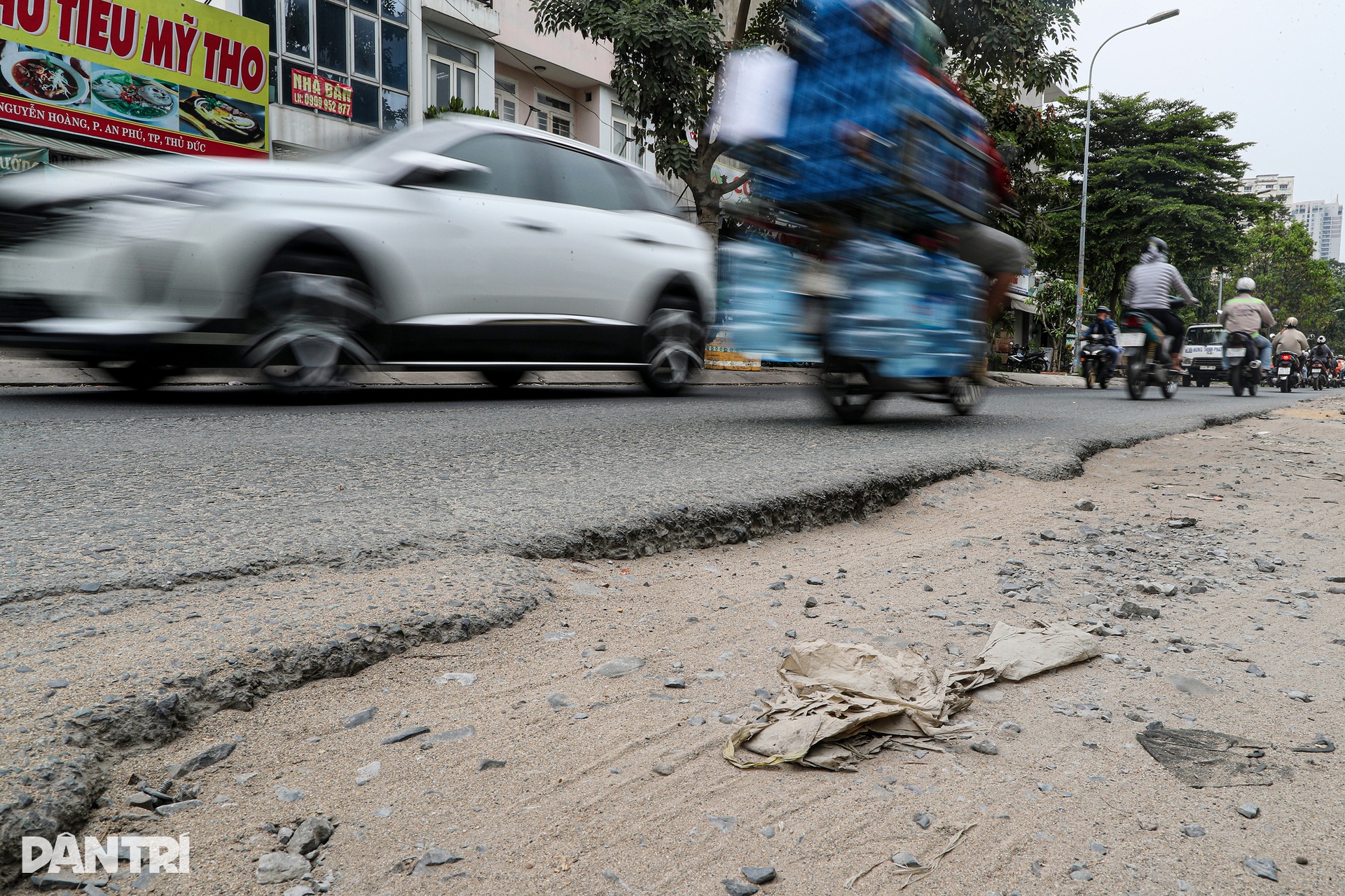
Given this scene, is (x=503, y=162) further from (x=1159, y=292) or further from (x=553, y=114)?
(x=553, y=114)

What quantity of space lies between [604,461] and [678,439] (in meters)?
0.85

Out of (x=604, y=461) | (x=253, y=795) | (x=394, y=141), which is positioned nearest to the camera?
(x=253, y=795)

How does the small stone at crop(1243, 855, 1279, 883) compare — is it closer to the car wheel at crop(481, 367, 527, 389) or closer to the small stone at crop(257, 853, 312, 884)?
the small stone at crop(257, 853, 312, 884)

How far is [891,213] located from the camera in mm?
5055

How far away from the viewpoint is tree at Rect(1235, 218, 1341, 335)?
2189 inches

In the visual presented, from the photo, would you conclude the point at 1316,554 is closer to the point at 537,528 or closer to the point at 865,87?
the point at 537,528

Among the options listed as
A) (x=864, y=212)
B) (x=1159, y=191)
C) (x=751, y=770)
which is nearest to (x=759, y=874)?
(x=751, y=770)

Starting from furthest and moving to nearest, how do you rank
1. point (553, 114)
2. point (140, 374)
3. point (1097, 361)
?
Answer: 1. point (553, 114)
2. point (1097, 361)
3. point (140, 374)

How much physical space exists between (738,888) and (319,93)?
15.8 meters

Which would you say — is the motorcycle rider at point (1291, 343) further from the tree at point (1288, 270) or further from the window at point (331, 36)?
the tree at point (1288, 270)

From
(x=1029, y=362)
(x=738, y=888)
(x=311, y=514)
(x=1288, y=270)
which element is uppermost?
(x=1288, y=270)

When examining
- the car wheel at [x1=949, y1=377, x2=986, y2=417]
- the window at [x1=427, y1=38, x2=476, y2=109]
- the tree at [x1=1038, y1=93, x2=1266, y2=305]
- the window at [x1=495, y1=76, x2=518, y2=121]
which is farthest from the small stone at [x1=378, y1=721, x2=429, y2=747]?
A: the tree at [x1=1038, y1=93, x2=1266, y2=305]

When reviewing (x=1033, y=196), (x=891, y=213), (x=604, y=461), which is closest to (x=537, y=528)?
(x=604, y=461)

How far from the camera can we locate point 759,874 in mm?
1179
